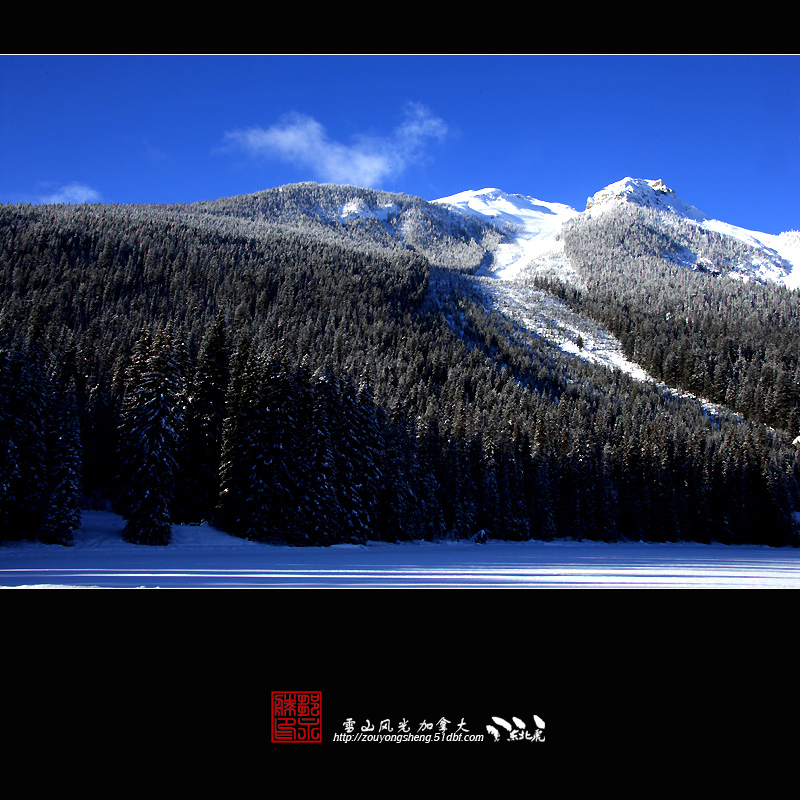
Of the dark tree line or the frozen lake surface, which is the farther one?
the dark tree line

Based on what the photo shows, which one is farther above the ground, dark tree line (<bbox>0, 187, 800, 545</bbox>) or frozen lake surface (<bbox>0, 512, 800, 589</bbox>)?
dark tree line (<bbox>0, 187, 800, 545</bbox>)

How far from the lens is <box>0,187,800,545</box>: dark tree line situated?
29.2m

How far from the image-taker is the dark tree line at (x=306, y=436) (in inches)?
1150

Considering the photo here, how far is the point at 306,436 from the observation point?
35.2 m

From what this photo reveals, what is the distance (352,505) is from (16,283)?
130696 mm

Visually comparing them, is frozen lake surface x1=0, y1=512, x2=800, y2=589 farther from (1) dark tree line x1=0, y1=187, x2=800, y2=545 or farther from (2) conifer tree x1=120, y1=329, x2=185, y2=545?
(1) dark tree line x1=0, y1=187, x2=800, y2=545
